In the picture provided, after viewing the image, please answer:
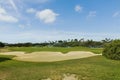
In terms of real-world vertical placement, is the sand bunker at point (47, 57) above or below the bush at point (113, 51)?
below

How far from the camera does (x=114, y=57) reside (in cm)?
3309

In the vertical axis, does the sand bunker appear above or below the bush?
below

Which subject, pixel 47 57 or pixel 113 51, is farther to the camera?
pixel 47 57

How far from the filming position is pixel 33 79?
58.2 feet

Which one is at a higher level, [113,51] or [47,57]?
[113,51]

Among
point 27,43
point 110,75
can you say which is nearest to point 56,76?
point 110,75

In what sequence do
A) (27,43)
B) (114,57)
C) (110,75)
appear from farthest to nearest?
(27,43) < (114,57) < (110,75)

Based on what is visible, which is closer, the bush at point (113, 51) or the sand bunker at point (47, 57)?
the bush at point (113, 51)

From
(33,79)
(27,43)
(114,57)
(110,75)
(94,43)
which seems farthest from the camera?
(27,43)

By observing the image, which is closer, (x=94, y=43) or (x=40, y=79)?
(x=40, y=79)

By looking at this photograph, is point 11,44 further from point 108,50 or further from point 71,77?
point 71,77

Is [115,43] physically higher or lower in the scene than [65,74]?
higher

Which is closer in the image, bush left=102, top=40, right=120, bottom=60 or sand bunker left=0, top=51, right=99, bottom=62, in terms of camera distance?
bush left=102, top=40, right=120, bottom=60

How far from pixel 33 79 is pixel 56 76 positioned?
1.92 metres
